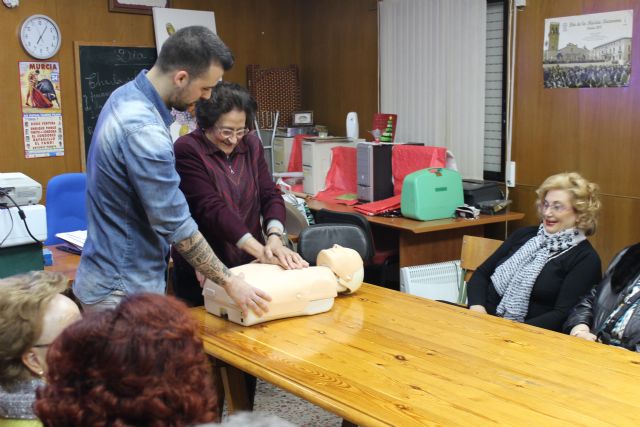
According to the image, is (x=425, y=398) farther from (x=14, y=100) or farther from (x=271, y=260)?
(x=14, y=100)

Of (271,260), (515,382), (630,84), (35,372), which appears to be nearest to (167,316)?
(35,372)

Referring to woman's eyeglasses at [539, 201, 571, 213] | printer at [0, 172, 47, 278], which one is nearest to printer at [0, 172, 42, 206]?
printer at [0, 172, 47, 278]

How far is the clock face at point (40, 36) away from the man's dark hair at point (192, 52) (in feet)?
11.4

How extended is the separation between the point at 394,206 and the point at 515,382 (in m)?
2.87

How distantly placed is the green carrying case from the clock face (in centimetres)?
279

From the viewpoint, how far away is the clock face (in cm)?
505

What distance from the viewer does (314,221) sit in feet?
15.4

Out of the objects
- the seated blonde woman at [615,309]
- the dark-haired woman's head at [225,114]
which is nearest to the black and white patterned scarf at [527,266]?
the seated blonde woman at [615,309]

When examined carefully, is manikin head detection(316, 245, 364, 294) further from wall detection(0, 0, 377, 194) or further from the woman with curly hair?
wall detection(0, 0, 377, 194)

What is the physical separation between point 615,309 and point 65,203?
2.86 metres

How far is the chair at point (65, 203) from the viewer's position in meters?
3.88

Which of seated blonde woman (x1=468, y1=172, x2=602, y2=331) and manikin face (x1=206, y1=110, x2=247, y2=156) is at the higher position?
manikin face (x1=206, y1=110, x2=247, y2=156)

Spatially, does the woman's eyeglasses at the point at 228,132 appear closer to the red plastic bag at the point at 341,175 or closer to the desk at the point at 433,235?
the desk at the point at 433,235

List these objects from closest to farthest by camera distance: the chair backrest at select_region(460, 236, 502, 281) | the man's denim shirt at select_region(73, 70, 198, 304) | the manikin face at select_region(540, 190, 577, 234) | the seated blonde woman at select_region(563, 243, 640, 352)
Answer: the man's denim shirt at select_region(73, 70, 198, 304) < the seated blonde woman at select_region(563, 243, 640, 352) < the manikin face at select_region(540, 190, 577, 234) < the chair backrest at select_region(460, 236, 502, 281)
